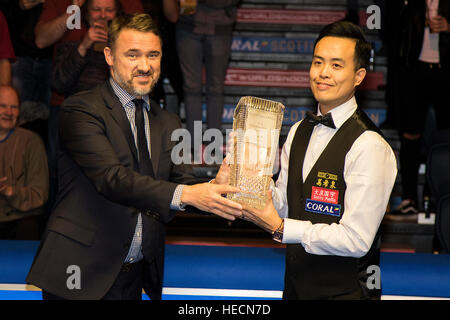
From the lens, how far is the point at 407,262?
307 centimetres

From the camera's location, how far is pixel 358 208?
2004 mm

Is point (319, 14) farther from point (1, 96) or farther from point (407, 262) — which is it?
point (407, 262)

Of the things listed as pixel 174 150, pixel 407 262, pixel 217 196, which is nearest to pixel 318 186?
pixel 217 196

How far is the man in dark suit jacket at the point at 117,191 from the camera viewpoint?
2.09m

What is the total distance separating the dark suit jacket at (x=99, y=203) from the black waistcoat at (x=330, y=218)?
55cm

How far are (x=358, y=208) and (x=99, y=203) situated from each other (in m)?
1.01

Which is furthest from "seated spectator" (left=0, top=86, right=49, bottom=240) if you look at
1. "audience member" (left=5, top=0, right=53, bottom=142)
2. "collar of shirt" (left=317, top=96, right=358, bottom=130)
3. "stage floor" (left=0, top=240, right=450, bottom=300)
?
"collar of shirt" (left=317, top=96, right=358, bottom=130)

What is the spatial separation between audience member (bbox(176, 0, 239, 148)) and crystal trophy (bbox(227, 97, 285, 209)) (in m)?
2.92

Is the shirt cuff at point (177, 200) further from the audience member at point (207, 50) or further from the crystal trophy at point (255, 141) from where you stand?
the audience member at point (207, 50)

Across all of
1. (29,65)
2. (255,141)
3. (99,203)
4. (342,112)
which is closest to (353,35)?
(342,112)

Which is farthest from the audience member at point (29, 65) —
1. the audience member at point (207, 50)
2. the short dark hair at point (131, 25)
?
the short dark hair at point (131, 25)

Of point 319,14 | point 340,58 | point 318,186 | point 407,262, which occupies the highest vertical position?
point 319,14

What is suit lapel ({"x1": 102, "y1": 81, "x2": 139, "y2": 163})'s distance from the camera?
2217 millimetres
